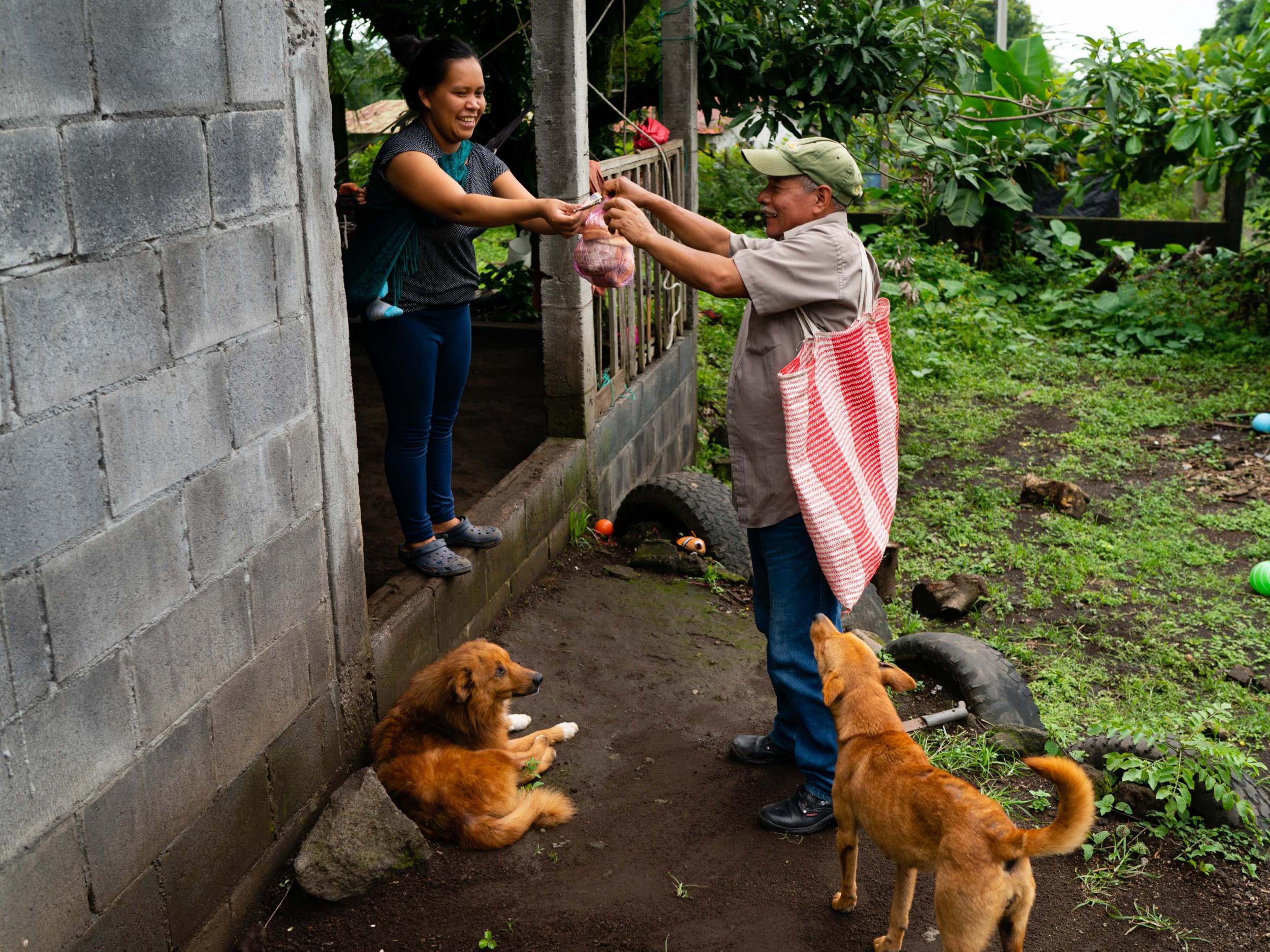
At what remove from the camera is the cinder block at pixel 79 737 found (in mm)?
2438

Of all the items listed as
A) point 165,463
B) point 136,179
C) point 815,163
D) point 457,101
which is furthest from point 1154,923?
point 457,101

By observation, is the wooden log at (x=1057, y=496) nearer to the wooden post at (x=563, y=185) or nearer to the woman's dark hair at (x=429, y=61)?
the wooden post at (x=563, y=185)

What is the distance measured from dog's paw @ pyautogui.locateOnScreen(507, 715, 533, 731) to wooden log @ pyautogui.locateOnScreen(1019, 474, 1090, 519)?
482 cm

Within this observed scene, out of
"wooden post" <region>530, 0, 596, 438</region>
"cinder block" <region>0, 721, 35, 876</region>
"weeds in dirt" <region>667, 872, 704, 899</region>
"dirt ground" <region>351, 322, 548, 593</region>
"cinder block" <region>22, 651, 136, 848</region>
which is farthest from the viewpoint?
"dirt ground" <region>351, 322, 548, 593</region>

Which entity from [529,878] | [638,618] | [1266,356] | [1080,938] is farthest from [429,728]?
[1266,356]

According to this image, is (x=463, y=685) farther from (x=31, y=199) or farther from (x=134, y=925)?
(x=31, y=199)

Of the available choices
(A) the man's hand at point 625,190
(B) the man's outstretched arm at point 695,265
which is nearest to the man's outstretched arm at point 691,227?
(A) the man's hand at point 625,190

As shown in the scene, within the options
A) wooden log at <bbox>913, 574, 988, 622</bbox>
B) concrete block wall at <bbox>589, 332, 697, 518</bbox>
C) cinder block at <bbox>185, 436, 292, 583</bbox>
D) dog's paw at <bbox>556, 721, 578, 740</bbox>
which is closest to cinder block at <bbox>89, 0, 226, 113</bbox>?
cinder block at <bbox>185, 436, 292, 583</bbox>

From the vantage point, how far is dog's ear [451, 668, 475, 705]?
387cm

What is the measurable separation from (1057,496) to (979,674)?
Result: 3.68 metres

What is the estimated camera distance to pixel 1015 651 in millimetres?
5941

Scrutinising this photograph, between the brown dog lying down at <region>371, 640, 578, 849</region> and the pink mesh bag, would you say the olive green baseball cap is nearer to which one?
the pink mesh bag

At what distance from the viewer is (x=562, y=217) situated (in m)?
4.20

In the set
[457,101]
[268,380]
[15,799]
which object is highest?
[457,101]
